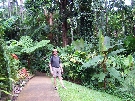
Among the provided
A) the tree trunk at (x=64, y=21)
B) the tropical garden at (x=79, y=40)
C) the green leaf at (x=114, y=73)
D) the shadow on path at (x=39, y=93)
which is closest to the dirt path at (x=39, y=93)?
the shadow on path at (x=39, y=93)

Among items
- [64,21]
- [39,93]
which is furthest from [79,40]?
[39,93]

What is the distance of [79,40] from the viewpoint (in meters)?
14.0

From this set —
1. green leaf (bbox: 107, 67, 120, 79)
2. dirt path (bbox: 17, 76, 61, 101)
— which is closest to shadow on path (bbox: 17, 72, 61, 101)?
dirt path (bbox: 17, 76, 61, 101)

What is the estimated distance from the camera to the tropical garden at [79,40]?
1122 cm

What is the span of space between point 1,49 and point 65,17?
10.5 metres

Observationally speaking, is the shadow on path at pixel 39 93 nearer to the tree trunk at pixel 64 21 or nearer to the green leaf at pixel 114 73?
the green leaf at pixel 114 73

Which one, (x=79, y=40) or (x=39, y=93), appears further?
(x=79, y=40)

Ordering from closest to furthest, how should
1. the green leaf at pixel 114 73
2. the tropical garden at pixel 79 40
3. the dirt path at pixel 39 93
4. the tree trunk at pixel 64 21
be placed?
the dirt path at pixel 39 93 → the green leaf at pixel 114 73 → the tropical garden at pixel 79 40 → the tree trunk at pixel 64 21

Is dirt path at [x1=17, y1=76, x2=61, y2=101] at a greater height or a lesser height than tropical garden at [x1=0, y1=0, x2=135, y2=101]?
lesser

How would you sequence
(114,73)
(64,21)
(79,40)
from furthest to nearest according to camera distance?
(64,21) < (79,40) < (114,73)

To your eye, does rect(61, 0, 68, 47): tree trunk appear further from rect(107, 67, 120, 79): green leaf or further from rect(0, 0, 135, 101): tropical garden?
rect(107, 67, 120, 79): green leaf

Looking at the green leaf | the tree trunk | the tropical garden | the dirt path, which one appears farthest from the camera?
the tree trunk

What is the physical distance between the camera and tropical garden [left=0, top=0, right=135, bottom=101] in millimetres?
11219

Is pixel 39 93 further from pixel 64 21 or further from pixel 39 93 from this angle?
pixel 64 21
